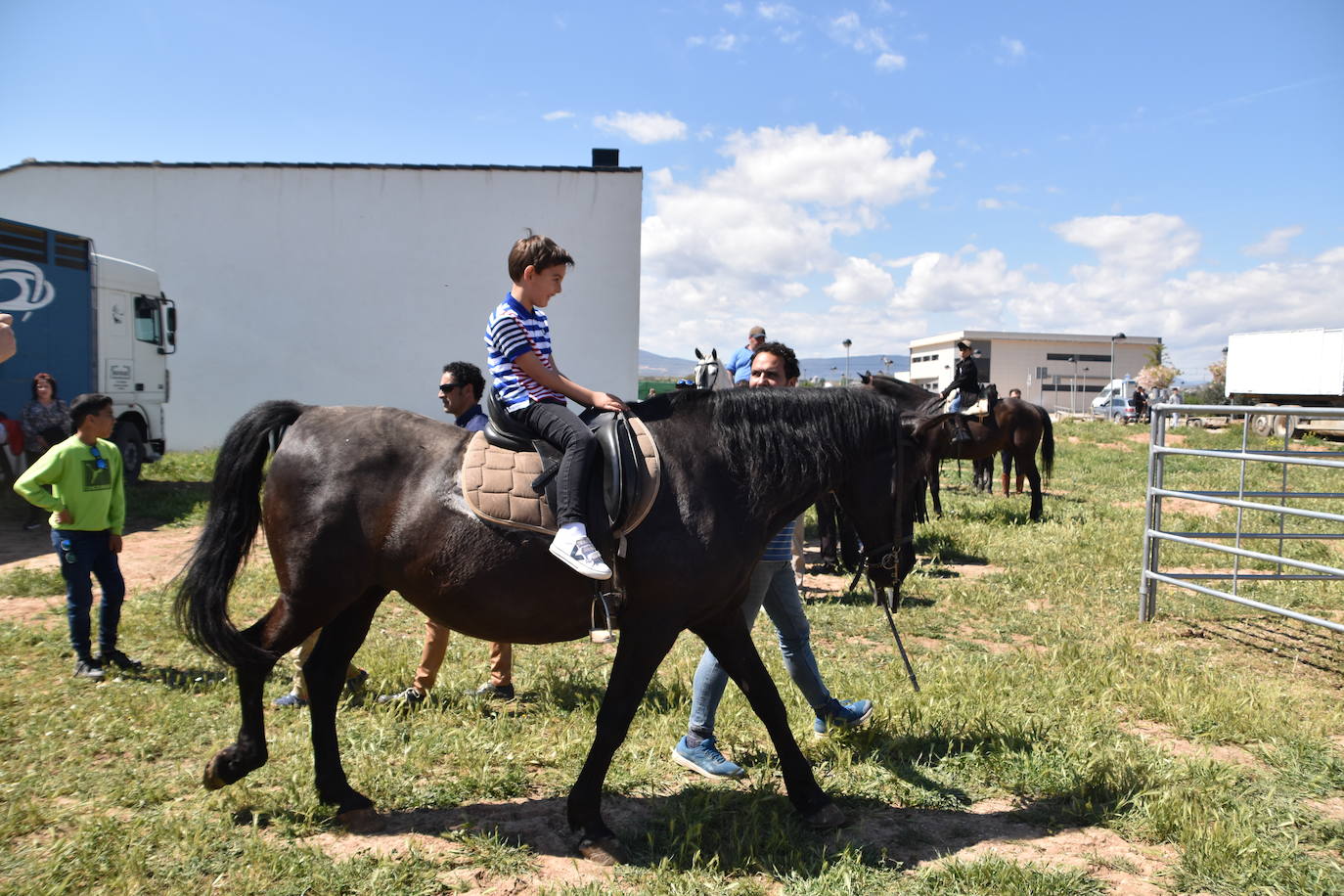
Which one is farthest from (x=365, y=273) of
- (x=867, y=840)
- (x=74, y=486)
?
(x=867, y=840)

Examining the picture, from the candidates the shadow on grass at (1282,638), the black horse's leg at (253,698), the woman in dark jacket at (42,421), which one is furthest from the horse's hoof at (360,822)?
the woman in dark jacket at (42,421)

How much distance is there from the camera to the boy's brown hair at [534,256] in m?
3.47

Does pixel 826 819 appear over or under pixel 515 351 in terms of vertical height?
under

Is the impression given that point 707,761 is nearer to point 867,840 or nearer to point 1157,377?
point 867,840

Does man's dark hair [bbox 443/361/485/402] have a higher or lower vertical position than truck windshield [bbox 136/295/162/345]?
lower

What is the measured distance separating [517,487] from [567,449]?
289 millimetres

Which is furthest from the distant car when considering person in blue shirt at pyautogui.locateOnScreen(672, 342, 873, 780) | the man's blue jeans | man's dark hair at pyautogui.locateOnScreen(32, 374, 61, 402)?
man's dark hair at pyautogui.locateOnScreen(32, 374, 61, 402)

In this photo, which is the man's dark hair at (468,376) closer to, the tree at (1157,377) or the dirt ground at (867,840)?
the dirt ground at (867,840)

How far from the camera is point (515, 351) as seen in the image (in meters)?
3.41

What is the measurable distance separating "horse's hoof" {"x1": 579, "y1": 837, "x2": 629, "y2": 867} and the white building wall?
55.7 ft

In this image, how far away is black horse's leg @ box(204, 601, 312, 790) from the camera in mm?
3549

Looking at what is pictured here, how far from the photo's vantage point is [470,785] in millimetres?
3799

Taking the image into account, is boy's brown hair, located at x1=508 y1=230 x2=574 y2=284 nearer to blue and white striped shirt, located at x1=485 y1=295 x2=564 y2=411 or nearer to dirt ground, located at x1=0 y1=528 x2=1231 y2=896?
blue and white striped shirt, located at x1=485 y1=295 x2=564 y2=411

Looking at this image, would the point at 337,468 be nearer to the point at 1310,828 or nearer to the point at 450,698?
the point at 450,698
